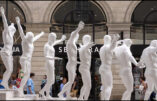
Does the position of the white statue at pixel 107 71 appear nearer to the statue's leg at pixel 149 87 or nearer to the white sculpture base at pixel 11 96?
the statue's leg at pixel 149 87

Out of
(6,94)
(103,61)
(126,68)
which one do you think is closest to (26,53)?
(6,94)

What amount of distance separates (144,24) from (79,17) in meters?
3.30

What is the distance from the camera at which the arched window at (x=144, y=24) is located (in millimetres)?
25172

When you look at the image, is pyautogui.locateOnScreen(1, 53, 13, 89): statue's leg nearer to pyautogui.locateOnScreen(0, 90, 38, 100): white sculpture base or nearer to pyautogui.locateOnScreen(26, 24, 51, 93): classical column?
pyautogui.locateOnScreen(0, 90, 38, 100): white sculpture base

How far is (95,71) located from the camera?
2495cm

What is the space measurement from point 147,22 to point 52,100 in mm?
10803

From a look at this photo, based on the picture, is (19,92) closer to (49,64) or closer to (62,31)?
(49,64)

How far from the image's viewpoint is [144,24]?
25.2 metres

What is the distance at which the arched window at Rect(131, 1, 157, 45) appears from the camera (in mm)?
25172

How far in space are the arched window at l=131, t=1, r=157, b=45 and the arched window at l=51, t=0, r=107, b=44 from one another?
1.56 meters

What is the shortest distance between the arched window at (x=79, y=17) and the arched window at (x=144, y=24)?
5.13 feet

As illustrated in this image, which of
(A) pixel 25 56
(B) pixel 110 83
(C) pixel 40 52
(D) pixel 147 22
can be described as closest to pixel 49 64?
(A) pixel 25 56

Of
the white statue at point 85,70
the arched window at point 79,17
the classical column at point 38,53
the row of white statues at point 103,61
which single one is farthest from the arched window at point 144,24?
the white statue at point 85,70

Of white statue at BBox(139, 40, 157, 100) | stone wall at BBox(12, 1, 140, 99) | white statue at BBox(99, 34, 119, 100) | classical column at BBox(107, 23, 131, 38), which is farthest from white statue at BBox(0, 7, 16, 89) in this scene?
classical column at BBox(107, 23, 131, 38)
